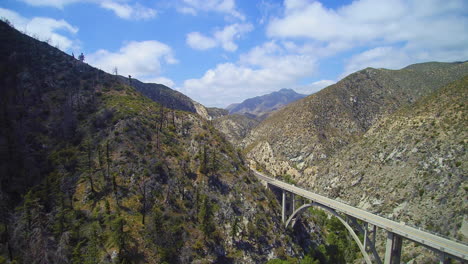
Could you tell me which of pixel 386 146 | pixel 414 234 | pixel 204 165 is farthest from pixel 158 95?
pixel 414 234

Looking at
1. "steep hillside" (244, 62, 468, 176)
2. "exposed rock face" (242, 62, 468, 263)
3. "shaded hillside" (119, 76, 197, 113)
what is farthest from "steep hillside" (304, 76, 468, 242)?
"shaded hillside" (119, 76, 197, 113)

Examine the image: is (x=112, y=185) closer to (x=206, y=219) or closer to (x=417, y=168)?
(x=206, y=219)

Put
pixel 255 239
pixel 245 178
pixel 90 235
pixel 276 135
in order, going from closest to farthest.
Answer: pixel 90 235 < pixel 255 239 < pixel 245 178 < pixel 276 135

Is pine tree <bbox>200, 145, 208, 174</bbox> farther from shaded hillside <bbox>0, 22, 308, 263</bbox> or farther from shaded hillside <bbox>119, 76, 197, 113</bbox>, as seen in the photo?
shaded hillside <bbox>119, 76, 197, 113</bbox>

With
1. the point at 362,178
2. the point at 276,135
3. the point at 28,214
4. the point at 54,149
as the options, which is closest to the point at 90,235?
the point at 28,214

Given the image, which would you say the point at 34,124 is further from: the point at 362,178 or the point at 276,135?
the point at 276,135

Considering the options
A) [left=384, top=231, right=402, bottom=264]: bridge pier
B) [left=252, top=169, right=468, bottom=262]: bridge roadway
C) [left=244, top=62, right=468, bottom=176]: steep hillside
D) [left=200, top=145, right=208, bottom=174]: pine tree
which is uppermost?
[left=244, top=62, right=468, bottom=176]: steep hillside
